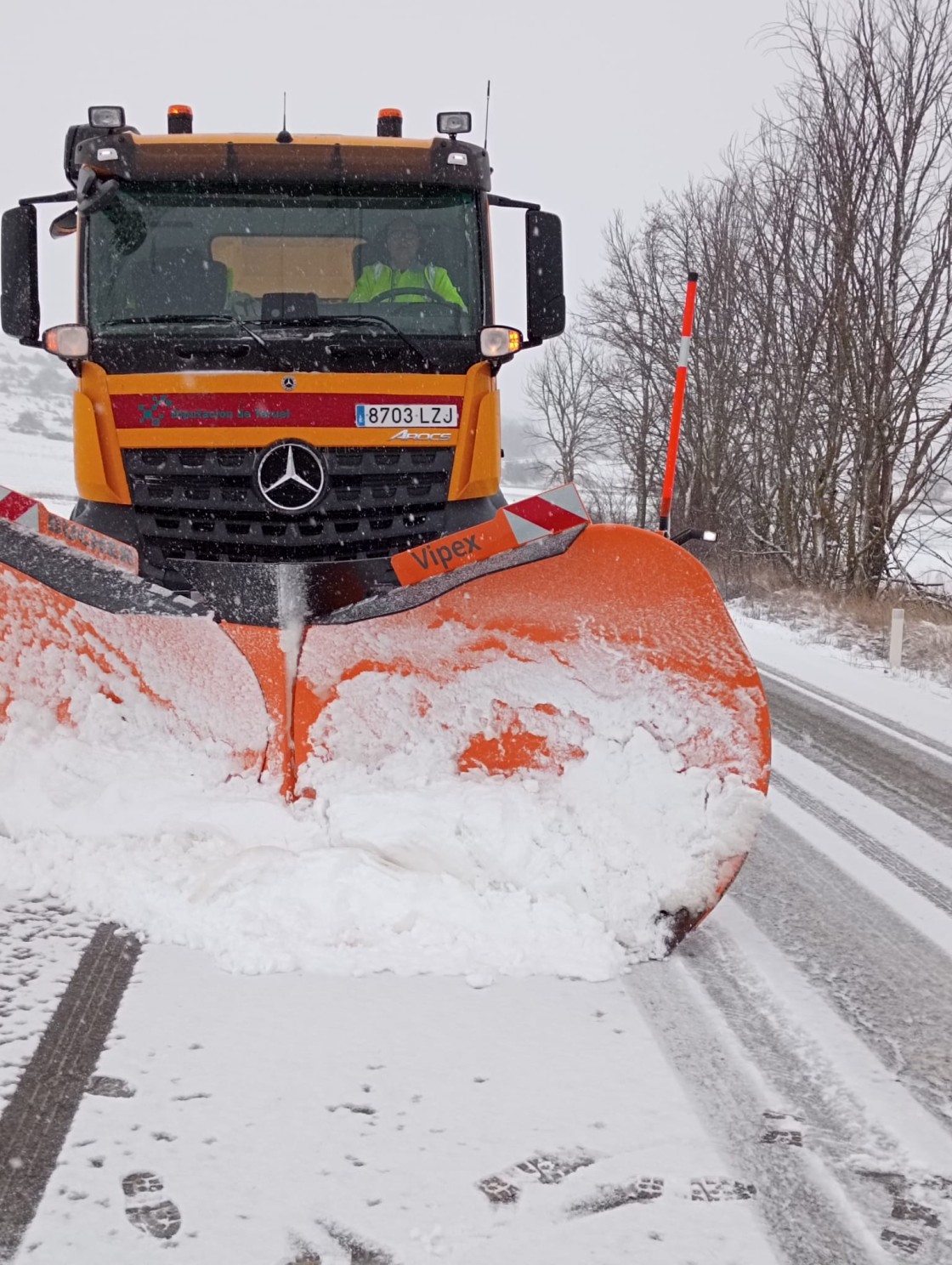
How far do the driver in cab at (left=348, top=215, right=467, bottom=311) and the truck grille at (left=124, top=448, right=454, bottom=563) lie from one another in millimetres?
642

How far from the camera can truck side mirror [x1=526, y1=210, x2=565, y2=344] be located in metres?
4.36

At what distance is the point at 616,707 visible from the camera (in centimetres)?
312

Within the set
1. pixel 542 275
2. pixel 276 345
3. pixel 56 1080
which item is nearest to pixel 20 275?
pixel 276 345

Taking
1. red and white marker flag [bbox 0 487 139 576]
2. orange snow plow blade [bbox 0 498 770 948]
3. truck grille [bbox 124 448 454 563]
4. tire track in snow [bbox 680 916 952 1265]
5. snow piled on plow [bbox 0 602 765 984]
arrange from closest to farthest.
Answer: tire track in snow [bbox 680 916 952 1265] → snow piled on plow [bbox 0 602 765 984] → orange snow plow blade [bbox 0 498 770 948] → red and white marker flag [bbox 0 487 139 576] → truck grille [bbox 124 448 454 563]

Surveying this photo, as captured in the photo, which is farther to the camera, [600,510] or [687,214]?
[600,510]

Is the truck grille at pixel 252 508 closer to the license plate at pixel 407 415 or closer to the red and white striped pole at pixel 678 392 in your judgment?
the license plate at pixel 407 415

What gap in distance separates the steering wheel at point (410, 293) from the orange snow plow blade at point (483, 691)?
1.38 m

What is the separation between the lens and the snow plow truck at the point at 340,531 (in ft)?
10.0

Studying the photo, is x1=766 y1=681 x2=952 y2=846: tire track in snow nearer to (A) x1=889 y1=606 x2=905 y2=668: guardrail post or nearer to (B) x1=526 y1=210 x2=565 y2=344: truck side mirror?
(A) x1=889 y1=606 x2=905 y2=668: guardrail post

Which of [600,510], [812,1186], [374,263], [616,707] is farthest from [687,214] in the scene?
[812,1186]

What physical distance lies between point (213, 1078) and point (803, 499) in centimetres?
1467

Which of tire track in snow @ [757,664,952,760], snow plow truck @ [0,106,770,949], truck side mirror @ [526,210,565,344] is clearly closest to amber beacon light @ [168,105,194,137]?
snow plow truck @ [0,106,770,949]

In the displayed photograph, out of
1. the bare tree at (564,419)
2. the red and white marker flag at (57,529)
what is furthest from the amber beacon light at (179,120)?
the bare tree at (564,419)

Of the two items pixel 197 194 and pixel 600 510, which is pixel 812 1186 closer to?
pixel 197 194
